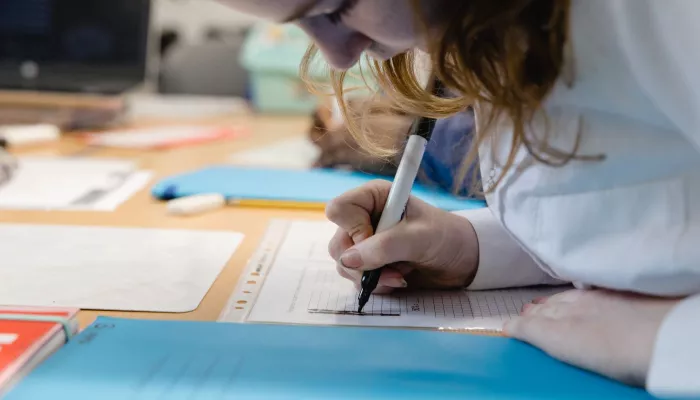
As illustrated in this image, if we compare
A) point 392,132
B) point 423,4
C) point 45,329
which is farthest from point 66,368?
point 392,132

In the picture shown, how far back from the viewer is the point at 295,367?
1.43 ft

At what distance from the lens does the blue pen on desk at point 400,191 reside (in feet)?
1.83

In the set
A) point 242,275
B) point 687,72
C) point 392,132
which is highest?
point 687,72

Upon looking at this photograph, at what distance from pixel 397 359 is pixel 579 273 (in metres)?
0.13

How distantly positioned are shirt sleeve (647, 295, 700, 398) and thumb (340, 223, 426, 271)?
8.0 inches

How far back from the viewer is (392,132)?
2.52ft

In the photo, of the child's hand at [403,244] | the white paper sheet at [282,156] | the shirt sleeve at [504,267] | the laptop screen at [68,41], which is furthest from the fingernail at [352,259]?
the laptop screen at [68,41]

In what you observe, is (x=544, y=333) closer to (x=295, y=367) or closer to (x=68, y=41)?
(x=295, y=367)

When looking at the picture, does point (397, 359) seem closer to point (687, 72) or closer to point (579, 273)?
point (579, 273)

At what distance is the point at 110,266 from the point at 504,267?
1.11ft

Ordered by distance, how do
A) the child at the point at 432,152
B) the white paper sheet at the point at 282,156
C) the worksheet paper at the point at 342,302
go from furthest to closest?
the white paper sheet at the point at 282,156 < the child at the point at 432,152 < the worksheet paper at the point at 342,302

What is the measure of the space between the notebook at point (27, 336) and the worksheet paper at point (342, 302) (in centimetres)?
11

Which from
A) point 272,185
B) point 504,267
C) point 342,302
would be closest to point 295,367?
point 342,302

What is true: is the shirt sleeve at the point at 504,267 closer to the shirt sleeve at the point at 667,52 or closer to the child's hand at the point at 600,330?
the child's hand at the point at 600,330
